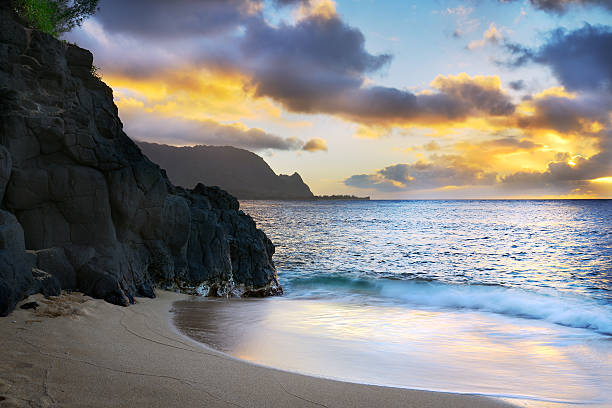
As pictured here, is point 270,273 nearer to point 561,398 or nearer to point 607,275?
point 561,398

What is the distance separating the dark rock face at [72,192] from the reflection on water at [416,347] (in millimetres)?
2100

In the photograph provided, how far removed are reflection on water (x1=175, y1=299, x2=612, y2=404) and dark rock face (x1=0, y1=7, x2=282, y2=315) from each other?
6.89 feet

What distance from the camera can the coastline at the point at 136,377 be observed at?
13.5 feet

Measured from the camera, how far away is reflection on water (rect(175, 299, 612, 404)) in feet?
21.7

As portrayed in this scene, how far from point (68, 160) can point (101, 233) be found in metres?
2.08

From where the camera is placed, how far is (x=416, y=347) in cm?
884

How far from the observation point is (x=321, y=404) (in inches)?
178

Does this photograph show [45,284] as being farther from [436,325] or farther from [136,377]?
[436,325]

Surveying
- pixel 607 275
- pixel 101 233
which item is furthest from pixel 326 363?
pixel 607 275

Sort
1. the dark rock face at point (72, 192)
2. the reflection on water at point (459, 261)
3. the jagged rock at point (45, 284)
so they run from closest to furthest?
1. the jagged rock at point (45, 284)
2. the dark rock face at point (72, 192)
3. the reflection on water at point (459, 261)

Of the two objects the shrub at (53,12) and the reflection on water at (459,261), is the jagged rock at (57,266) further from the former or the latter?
the reflection on water at (459,261)

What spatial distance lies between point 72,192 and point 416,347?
9.29m

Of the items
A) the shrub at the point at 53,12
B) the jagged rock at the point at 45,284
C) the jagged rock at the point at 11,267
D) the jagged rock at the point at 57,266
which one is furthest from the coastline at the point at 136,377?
the shrub at the point at 53,12

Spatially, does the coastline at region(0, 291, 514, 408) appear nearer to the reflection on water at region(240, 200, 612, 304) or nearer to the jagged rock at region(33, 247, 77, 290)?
the jagged rock at region(33, 247, 77, 290)
